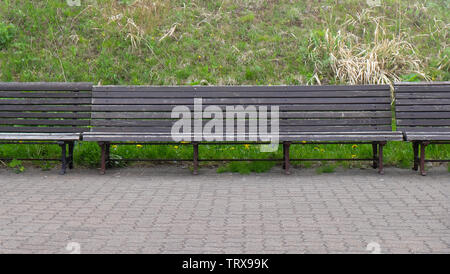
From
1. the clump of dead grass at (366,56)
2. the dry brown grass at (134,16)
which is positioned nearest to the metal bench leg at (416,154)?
the clump of dead grass at (366,56)

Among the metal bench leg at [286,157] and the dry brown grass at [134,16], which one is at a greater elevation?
the dry brown grass at [134,16]

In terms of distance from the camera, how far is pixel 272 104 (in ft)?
24.1

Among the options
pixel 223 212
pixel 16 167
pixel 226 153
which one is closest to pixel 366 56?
pixel 226 153

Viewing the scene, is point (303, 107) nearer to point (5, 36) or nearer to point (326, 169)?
point (326, 169)

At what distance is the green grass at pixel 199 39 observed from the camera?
10.2 metres

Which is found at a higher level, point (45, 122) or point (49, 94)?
point (49, 94)

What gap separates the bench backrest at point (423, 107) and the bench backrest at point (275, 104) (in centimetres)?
17

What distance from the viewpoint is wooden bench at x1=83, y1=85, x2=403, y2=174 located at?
7.27 m

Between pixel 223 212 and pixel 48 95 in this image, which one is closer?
pixel 223 212

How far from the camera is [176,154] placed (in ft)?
25.3

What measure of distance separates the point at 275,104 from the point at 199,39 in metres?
4.53

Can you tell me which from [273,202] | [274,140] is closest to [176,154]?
[274,140]

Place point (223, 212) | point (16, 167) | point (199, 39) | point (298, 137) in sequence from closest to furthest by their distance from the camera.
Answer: point (223, 212) → point (298, 137) → point (16, 167) → point (199, 39)

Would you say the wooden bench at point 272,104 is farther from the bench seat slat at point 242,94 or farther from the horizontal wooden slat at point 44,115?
the horizontal wooden slat at point 44,115
